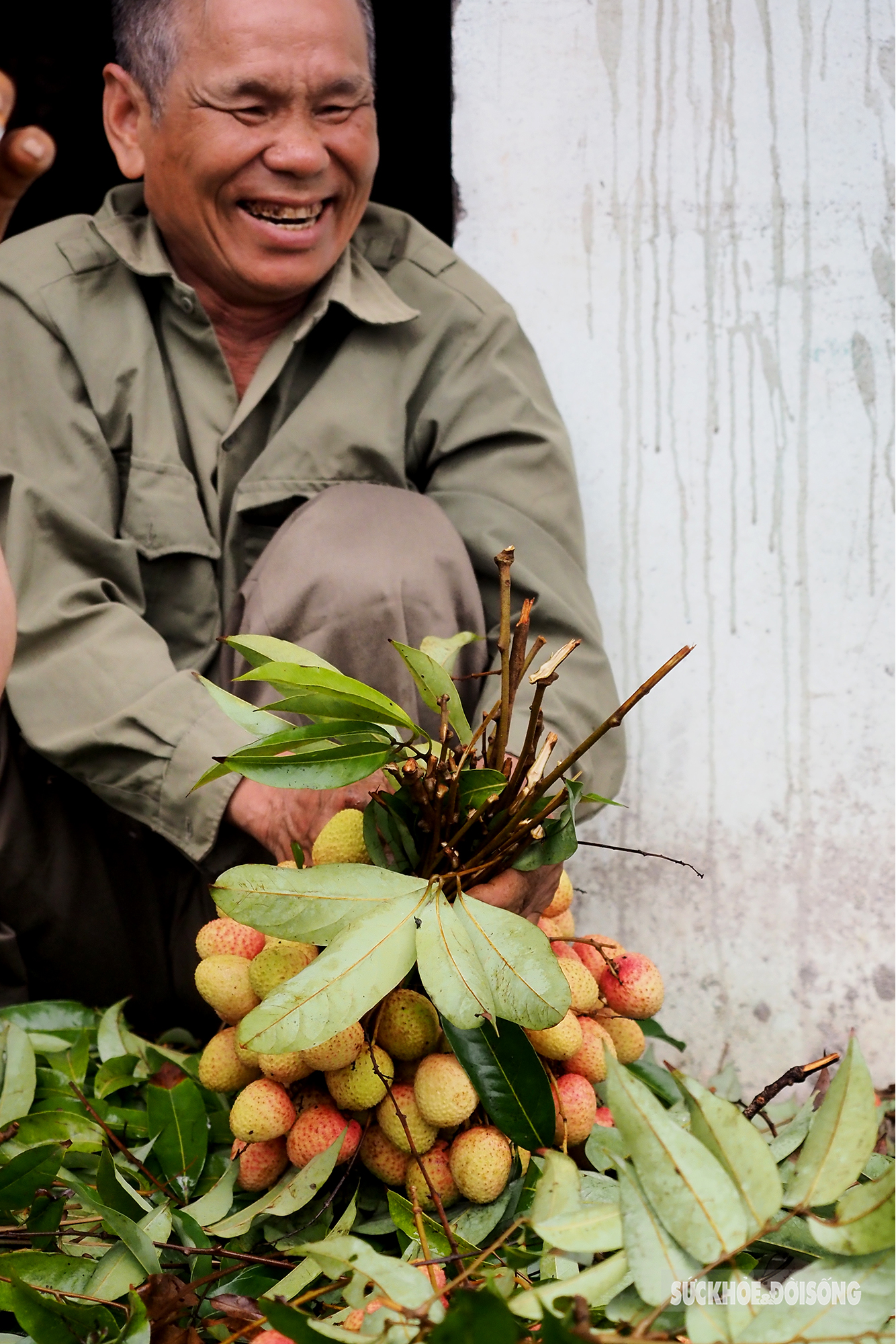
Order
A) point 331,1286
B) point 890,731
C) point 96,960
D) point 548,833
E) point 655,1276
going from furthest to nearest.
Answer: point 890,731, point 96,960, point 548,833, point 331,1286, point 655,1276

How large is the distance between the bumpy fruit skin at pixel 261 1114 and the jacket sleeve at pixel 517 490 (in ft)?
2.03

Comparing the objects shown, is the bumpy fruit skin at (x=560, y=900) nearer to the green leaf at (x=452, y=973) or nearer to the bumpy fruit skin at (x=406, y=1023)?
the bumpy fruit skin at (x=406, y=1023)

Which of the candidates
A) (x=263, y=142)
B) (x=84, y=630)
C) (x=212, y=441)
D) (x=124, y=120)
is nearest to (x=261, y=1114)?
(x=84, y=630)

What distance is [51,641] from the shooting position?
1.41 metres

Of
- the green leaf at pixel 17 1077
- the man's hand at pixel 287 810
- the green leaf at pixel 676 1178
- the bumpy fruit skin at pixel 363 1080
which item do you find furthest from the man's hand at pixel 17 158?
the green leaf at pixel 676 1178

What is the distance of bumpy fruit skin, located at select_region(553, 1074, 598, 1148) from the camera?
1.04 metres

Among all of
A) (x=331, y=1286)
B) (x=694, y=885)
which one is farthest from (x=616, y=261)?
(x=331, y=1286)

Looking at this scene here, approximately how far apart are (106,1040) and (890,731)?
1192mm

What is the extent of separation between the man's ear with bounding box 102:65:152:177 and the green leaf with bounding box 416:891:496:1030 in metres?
1.22

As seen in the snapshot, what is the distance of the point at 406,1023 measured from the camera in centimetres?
102

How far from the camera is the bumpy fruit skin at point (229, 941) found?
1.10 m

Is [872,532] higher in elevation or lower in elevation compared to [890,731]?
higher

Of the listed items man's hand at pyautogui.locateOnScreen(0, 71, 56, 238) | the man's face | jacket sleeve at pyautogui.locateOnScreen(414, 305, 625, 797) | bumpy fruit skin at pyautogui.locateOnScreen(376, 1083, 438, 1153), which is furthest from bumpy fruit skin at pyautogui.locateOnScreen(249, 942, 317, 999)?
man's hand at pyautogui.locateOnScreen(0, 71, 56, 238)

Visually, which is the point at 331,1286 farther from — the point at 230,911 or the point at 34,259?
the point at 34,259
